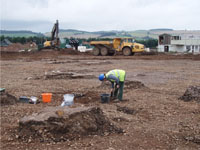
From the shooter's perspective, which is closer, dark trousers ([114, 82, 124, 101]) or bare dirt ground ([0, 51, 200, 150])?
bare dirt ground ([0, 51, 200, 150])

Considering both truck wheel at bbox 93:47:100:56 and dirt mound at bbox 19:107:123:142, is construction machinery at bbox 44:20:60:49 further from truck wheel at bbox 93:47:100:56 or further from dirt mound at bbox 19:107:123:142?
dirt mound at bbox 19:107:123:142

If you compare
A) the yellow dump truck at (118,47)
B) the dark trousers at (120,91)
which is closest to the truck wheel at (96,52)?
the yellow dump truck at (118,47)

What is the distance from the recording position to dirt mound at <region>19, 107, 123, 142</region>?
5.82 metres

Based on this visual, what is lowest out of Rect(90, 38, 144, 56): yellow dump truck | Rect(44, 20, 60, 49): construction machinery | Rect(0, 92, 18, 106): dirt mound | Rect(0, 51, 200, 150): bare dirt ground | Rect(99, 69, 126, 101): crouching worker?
Rect(0, 51, 200, 150): bare dirt ground

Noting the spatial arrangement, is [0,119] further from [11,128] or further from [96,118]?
[96,118]

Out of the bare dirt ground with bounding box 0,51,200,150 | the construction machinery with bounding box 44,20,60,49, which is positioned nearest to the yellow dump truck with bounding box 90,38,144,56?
the construction machinery with bounding box 44,20,60,49

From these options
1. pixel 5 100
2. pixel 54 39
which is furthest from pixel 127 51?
pixel 5 100

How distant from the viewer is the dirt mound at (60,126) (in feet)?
19.1

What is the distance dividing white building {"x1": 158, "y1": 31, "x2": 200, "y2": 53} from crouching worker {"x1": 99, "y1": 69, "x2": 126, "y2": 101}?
45386 mm

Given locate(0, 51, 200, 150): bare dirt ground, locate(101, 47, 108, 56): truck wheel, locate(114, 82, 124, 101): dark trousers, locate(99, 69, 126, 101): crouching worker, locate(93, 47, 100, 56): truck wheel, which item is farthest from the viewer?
locate(93, 47, 100, 56): truck wheel

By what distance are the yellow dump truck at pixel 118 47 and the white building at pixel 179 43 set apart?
23267 mm

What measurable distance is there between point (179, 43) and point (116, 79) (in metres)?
50.8

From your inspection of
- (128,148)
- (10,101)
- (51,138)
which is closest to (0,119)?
(10,101)

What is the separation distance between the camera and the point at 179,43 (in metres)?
57.1
